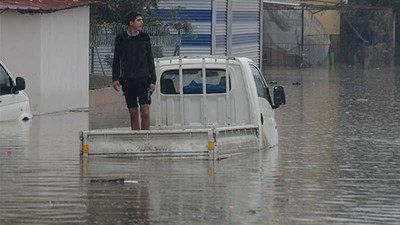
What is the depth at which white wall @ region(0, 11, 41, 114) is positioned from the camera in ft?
74.0

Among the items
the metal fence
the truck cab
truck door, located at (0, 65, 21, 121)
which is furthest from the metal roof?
the metal fence

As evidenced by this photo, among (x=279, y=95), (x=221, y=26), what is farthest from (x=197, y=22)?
(x=279, y=95)

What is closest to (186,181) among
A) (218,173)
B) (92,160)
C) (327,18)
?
(218,173)

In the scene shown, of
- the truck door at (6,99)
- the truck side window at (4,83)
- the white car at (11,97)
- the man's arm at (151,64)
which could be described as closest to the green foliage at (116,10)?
the white car at (11,97)

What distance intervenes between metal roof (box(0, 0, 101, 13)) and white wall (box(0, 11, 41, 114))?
274mm

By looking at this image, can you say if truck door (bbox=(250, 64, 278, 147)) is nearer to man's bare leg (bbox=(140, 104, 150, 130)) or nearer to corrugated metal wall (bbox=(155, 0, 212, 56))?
man's bare leg (bbox=(140, 104, 150, 130))

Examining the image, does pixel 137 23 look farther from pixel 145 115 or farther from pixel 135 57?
pixel 145 115

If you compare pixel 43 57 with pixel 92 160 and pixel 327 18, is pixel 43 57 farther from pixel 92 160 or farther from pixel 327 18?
pixel 327 18

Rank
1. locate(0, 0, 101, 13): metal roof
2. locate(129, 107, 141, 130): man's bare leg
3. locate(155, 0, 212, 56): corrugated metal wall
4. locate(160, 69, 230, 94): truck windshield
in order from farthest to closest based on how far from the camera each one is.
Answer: locate(155, 0, 212, 56): corrugated metal wall
locate(0, 0, 101, 13): metal roof
locate(160, 69, 230, 94): truck windshield
locate(129, 107, 141, 130): man's bare leg

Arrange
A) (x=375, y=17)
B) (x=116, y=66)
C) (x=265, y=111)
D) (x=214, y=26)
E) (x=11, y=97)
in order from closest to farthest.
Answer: (x=116, y=66) → (x=265, y=111) → (x=11, y=97) → (x=214, y=26) → (x=375, y=17)

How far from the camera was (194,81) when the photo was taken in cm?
1581

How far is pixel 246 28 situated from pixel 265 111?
2820 centimetres

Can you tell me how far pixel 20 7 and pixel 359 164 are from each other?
31.3 feet

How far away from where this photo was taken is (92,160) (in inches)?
544
